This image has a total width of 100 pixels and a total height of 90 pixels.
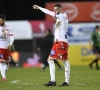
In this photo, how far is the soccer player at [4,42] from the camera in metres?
16.1

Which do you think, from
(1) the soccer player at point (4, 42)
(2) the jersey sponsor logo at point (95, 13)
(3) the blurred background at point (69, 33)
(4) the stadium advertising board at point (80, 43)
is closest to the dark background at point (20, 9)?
(3) the blurred background at point (69, 33)

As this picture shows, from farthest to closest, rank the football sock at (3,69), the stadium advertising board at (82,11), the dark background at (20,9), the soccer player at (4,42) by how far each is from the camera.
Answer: the dark background at (20,9) < the stadium advertising board at (82,11) < the football sock at (3,69) < the soccer player at (4,42)

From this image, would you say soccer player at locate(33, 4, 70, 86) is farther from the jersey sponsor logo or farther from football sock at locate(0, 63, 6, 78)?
the jersey sponsor logo

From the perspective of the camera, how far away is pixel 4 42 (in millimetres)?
16219

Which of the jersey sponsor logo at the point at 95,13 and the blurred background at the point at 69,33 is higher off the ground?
the jersey sponsor logo at the point at 95,13

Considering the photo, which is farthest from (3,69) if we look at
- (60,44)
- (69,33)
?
(69,33)

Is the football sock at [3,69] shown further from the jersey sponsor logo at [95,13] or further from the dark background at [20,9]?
the dark background at [20,9]

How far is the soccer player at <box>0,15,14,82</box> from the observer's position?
16.1m

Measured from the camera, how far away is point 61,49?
563 inches

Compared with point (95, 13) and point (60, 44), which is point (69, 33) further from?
point (60, 44)

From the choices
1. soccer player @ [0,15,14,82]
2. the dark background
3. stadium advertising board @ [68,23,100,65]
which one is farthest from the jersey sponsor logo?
soccer player @ [0,15,14,82]

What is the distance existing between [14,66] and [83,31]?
15.8 feet

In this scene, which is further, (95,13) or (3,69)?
(95,13)

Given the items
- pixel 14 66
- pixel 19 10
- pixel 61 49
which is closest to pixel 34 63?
pixel 14 66
